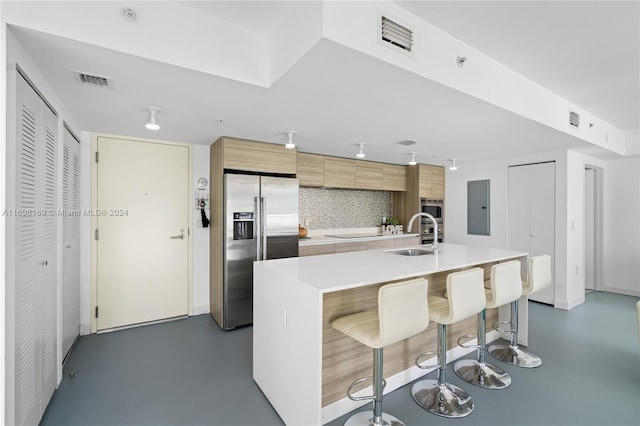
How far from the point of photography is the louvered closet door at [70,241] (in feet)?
8.55

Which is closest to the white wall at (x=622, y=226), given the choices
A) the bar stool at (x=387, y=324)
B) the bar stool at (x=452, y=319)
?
the bar stool at (x=452, y=319)

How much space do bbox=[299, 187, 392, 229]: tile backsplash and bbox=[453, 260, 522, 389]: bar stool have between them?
2901mm

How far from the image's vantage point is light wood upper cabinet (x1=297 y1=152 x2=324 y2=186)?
4508mm

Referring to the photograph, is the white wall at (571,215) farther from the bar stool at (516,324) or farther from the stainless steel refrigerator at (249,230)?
the stainless steel refrigerator at (249,230)

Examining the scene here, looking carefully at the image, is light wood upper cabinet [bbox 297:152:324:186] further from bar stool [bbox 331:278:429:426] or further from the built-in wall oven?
bar stool [bbox 331:278:429:426]

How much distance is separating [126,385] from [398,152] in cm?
410

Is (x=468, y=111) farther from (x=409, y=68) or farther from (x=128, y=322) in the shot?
(x=128, y=322)

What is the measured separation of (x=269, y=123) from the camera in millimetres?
2988

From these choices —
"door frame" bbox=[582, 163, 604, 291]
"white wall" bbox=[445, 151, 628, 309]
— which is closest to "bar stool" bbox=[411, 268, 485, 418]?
"white wall" bbox=[445, 151, 628, 309]

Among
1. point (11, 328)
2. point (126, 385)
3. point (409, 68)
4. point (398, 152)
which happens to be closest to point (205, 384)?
point (126, 385)

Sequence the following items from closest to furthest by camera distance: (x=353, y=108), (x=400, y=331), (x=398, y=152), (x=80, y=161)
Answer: (x=400, y=331) → (x=353, y=108) → (x=80, y=161) → (x=398, y=152)

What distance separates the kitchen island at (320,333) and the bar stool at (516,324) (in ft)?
1.59

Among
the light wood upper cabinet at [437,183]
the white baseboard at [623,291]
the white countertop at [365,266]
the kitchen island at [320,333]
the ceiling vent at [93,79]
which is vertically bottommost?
the white baseboard at [623,291]

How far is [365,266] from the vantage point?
7.45 ft
